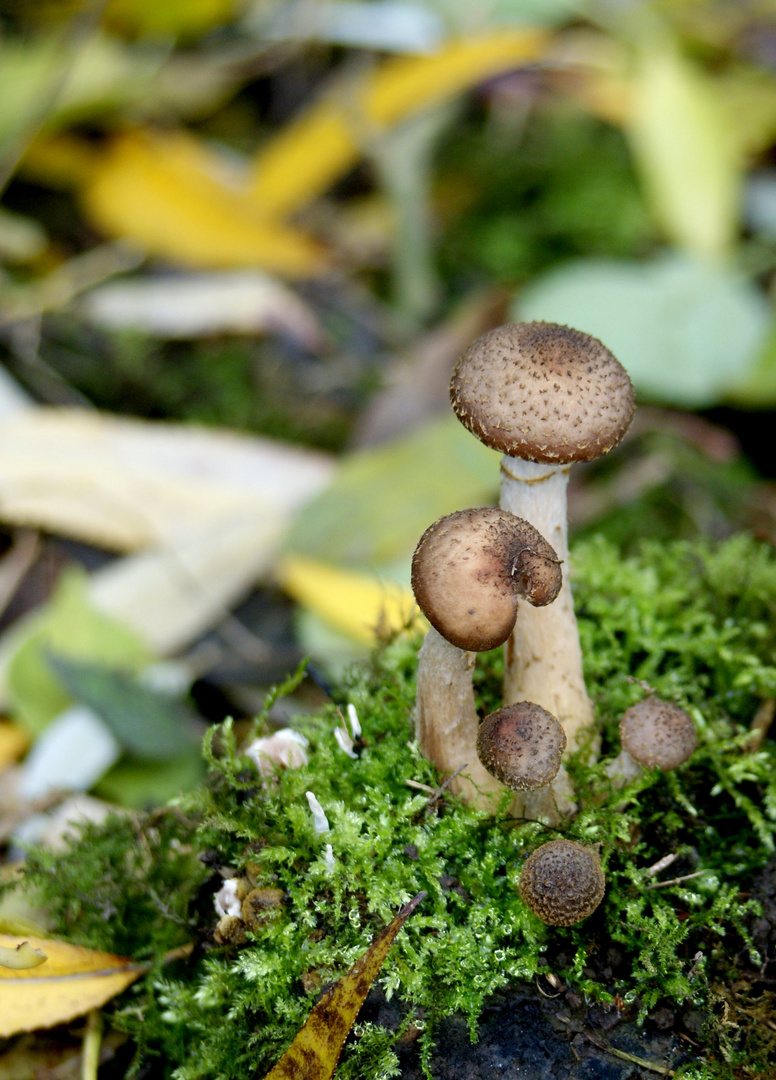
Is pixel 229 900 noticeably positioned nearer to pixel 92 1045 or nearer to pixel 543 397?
pixel 92 1045

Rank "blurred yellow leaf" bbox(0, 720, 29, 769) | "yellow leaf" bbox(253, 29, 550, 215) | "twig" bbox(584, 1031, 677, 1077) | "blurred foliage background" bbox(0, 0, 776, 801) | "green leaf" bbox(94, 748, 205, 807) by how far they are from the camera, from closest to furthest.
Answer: "twig" bbox(584, 1031, 677, 1077), "green leaf" bbox(94, 748, 205, 807), "blurred yellow leaf" bbox(0, 720, 29, 769), "blurred foliage background" bbox(0, 0, 776, 801), "yellow leaf" bbox(253, 29, 550, 215)

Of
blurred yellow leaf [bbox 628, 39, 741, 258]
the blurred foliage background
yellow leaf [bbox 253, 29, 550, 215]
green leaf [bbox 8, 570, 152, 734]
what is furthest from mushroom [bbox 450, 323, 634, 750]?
yellow leaf [bbox 253, 29, 550, 215]

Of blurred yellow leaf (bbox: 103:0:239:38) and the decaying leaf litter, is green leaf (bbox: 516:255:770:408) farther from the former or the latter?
blurred yellow leaf (bbox: 103:0:239:38)

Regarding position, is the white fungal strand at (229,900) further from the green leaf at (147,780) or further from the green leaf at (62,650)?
the green leaf at (62,650)

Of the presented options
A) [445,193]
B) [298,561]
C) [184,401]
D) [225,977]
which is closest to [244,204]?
[184,401]

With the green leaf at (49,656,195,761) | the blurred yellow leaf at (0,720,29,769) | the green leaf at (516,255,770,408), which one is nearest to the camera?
the green leaf at (49,656,195,761)

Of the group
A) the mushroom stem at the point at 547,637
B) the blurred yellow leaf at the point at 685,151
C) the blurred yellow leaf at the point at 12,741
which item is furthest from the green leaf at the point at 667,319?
the blurred yellow leaf at the point at 12,741
